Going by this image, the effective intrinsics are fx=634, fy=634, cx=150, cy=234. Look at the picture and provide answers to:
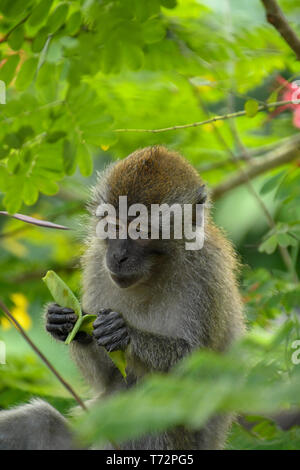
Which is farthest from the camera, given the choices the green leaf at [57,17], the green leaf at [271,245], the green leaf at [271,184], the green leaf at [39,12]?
the green leaf at [271,184]

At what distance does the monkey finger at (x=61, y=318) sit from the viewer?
13.1 ft

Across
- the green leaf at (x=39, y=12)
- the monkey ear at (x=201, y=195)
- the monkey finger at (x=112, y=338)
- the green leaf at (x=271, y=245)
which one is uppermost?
the green leaf at (x=39, y=12)

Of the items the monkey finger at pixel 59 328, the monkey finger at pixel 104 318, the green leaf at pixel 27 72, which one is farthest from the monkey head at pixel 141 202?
the green leaf at pixel 27 72

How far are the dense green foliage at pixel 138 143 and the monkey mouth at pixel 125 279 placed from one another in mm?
719

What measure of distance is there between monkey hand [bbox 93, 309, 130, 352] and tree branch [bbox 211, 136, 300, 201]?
228 cm

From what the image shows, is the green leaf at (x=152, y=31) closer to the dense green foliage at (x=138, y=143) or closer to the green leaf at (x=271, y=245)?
the dense green foliage at (x=138, y=143)

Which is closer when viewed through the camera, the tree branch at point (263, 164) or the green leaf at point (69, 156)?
the green leaf at point (69, 156)

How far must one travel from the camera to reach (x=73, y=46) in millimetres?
3924

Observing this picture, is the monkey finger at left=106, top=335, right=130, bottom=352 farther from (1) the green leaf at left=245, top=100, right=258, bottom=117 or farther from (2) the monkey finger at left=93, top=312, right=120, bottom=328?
(1) the green leaf at left=245, top=100, right=258, bottom=117

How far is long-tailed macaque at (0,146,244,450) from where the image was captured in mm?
4172

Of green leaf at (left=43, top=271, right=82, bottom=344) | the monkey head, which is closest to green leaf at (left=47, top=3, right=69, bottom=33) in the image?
the monkey head

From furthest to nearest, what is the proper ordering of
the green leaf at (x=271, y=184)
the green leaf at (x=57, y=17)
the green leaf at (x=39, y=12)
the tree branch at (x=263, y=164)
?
the tree branch at (x=263, y=164)
the green leaf at (x=271, y=184)
the green leaf at (x=57, y=17)
the green leaf at (x=39, y=12)

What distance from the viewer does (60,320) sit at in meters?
4.04
